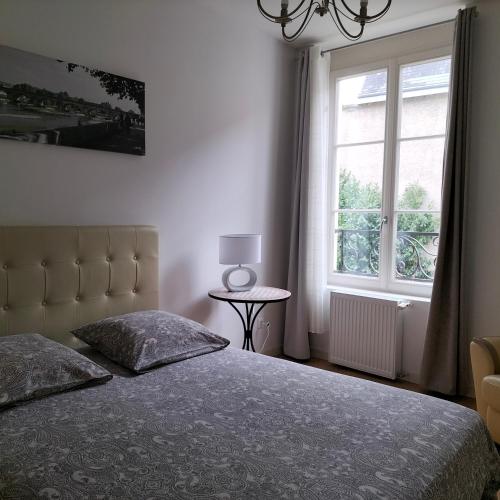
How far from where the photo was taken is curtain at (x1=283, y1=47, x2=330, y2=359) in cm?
364

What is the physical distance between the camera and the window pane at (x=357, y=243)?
367 centimetres

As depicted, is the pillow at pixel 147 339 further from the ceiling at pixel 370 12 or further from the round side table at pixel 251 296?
the ceiling at pixel 370 12

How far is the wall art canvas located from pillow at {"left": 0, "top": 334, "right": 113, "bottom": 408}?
1027 millimetres

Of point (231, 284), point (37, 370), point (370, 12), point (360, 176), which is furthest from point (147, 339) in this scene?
point (370, 12)

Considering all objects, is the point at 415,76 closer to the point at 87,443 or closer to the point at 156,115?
the point at 156,115

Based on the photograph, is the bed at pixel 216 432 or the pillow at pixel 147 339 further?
the pillow at pixel 147 339

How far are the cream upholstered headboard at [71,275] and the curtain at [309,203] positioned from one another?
1.39 m

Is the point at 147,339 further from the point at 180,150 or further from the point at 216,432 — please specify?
the point at 180,150

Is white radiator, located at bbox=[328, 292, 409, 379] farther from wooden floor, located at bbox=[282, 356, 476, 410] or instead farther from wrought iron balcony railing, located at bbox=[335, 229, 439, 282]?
wrought iron balcony railing, located at bbox=[335, 229, 439, 282]

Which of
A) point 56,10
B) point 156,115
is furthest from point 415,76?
point 56,10

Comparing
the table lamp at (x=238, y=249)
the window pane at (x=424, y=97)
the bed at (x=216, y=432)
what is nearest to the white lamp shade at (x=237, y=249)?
the table lamp at (x=238, y=249)

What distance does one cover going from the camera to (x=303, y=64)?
3.71 m

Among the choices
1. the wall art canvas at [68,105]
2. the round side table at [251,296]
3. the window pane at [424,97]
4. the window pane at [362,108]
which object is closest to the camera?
the wall art canvas at [68,105]

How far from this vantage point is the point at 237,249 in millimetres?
2994
